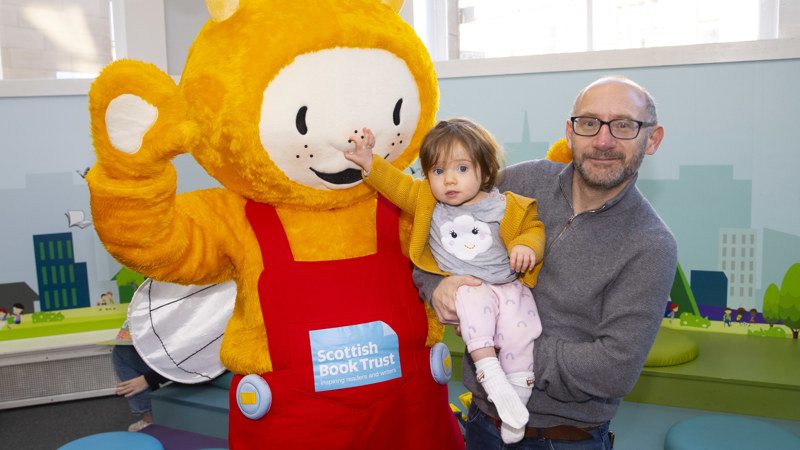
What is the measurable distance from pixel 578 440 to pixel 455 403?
124cm

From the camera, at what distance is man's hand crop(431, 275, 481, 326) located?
149 cm

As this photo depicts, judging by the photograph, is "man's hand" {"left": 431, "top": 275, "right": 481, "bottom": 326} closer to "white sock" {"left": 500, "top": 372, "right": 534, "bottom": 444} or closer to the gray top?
the gray top

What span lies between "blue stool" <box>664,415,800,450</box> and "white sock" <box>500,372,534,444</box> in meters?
1.09

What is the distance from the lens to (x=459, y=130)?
4.86ft

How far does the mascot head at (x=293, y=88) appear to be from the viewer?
1.46 metres

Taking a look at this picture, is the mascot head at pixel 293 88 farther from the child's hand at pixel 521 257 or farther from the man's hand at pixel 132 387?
the man's hand at pixel 132 387

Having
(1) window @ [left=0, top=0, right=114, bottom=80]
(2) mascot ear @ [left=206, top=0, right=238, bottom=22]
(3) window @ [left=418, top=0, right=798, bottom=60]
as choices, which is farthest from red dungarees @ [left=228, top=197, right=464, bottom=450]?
(1) window @ [left=0, top=0, right=114, bottom=80]

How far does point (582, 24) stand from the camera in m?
3.70

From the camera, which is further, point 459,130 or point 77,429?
point 77,429

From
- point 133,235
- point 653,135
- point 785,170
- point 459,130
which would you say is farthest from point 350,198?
point 785,170

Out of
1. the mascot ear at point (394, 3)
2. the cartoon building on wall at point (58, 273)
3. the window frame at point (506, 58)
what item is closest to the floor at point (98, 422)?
the cartoon building on wall at point (58, 273)

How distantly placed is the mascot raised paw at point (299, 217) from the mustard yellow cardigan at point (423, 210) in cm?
10

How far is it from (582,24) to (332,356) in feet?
9.67

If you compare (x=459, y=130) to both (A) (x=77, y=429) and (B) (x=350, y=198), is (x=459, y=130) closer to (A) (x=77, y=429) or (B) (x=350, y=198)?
(B) (x=350, y=198)
